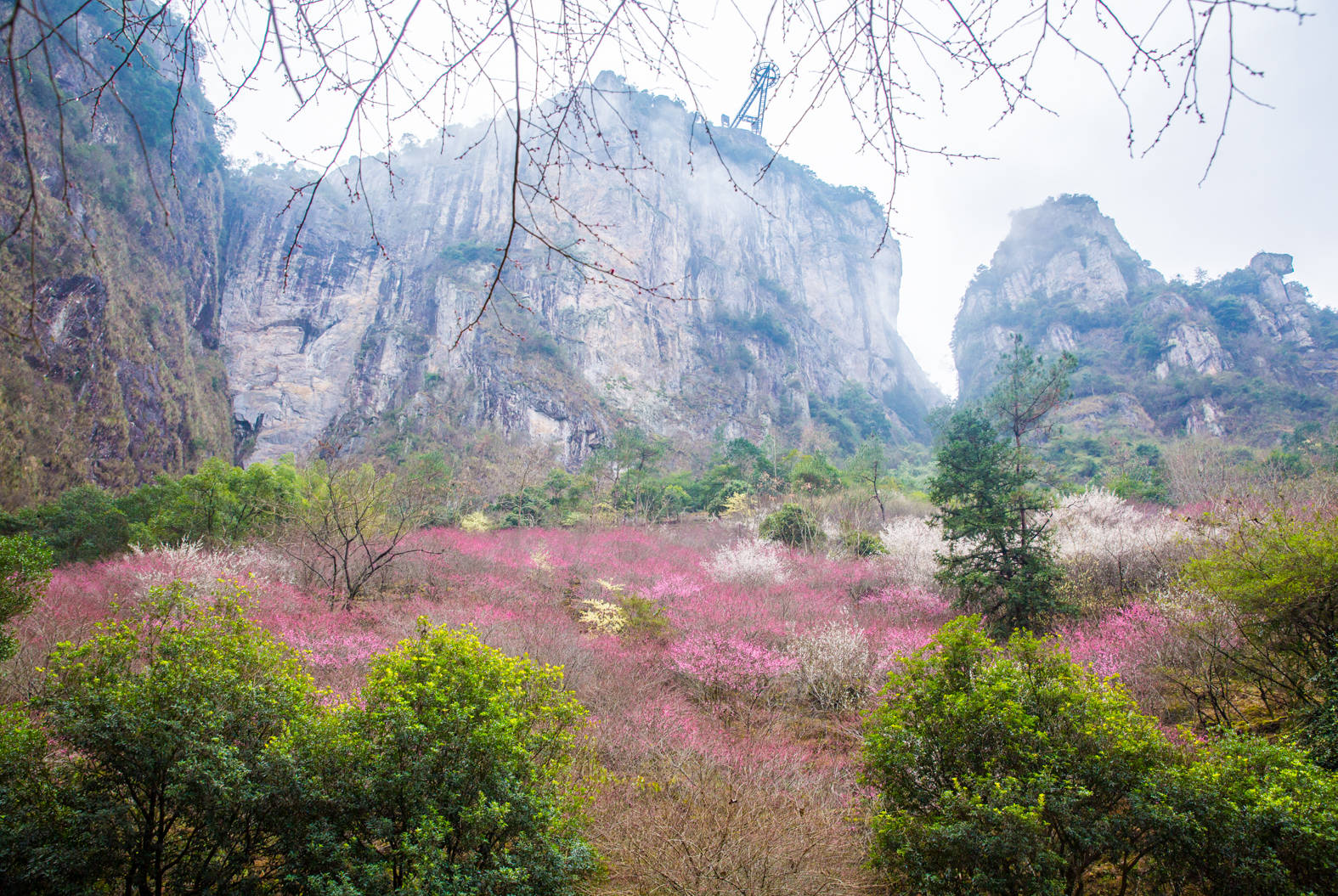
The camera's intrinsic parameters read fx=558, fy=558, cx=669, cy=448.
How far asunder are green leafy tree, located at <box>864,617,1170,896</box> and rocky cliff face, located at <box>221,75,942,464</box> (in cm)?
2711

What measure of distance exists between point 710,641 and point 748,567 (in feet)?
18.5

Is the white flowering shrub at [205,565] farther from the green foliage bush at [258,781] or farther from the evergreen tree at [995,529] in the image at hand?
the evergreen tree at [995,529]

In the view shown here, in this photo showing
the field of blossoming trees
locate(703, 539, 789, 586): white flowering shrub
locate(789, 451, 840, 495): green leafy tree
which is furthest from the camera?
locate(789, 451, 840, 495): green leafy tree

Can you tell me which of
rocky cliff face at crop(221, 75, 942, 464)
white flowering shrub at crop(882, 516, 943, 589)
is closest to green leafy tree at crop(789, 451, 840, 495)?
white flowering shrub at crop(882, 516, 943, 589)

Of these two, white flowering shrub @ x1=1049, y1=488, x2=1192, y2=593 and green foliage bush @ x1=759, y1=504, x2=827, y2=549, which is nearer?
white flowering shrub @ x1=1049, y1=488, x2=1192, y2=593

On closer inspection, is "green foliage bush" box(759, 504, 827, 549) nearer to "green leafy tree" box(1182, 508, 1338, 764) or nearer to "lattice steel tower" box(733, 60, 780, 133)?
"green leafy tree" box(1182, 508, 1338, 764)

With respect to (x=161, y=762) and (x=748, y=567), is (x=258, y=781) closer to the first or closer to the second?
(x=161, y=762)

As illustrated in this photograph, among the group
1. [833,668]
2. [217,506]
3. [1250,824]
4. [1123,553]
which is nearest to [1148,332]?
[1123,553]

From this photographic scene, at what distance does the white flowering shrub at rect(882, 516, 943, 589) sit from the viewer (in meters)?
11.7

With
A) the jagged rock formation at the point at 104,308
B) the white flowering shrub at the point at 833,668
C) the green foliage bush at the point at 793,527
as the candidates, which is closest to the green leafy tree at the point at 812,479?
the green foliage bush at the point at 793,527

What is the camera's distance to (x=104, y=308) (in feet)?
67.8

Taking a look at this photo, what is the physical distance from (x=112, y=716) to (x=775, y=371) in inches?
2162

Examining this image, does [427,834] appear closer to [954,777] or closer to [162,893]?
[162,893]

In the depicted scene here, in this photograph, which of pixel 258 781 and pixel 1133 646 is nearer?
pixel 258 781
